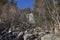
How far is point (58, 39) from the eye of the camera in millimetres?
6363

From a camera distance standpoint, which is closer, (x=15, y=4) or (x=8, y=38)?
(x=8, y=38)

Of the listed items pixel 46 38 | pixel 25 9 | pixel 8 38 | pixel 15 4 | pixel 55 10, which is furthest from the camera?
pixel 15 4

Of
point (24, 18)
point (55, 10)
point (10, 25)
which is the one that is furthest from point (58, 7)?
point (24, 18)

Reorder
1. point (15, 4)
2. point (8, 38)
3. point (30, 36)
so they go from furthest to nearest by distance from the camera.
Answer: point (15, 4)
point (8, 38)
point (30, 36)

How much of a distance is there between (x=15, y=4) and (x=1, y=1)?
2.31 m

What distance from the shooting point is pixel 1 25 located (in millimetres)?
18766

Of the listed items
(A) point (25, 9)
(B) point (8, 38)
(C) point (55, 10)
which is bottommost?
(B) point (8, 38)

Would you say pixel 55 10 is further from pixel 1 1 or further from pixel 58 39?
pixel 1 1

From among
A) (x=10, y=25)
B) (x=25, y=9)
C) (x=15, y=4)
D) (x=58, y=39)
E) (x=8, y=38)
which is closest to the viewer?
(x=58, y=39)

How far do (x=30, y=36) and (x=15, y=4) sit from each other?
20.6 m

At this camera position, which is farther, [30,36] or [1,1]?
[1,1]

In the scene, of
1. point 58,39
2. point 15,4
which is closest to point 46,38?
point 58,39

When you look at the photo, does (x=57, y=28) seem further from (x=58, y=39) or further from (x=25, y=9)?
(x=25, y=9)

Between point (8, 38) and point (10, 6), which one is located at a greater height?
point (10, 6)
